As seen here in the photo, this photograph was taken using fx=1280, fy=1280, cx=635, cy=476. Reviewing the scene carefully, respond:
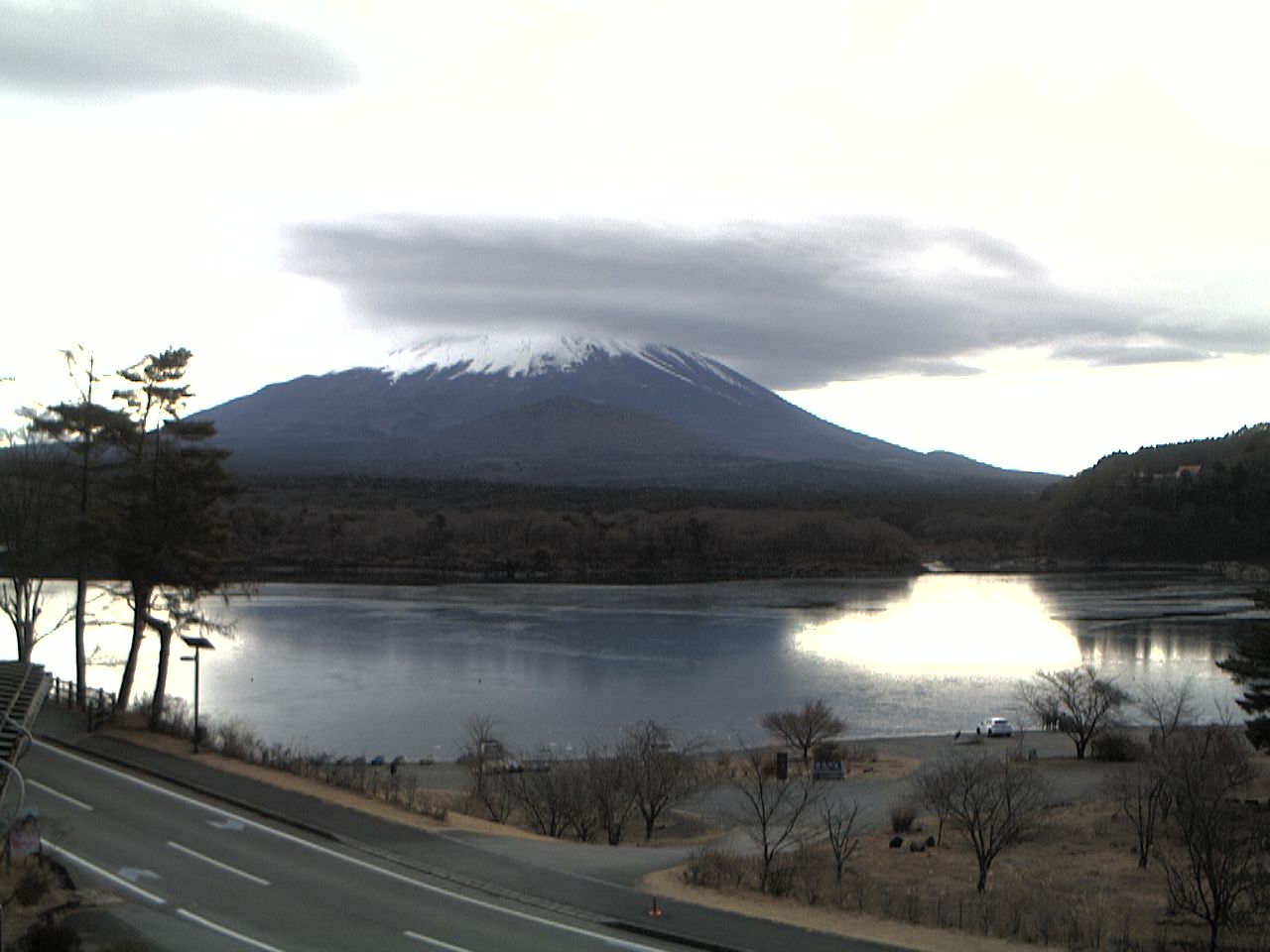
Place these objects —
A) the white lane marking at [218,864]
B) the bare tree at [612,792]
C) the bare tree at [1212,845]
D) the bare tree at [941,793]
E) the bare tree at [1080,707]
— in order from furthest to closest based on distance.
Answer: the bare tree at [1080,707]
the bare tree at [612,792]
the bare tree at [941,793]
the bare tree at [1212,845]
the white lane marking at [218,864]

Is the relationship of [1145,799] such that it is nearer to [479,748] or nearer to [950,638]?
[479,748]

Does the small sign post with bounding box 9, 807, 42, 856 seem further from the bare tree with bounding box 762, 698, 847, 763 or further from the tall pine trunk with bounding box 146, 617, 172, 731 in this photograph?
the bare tree with bounding box 762, 698, 847, 763

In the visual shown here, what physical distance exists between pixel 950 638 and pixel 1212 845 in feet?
130

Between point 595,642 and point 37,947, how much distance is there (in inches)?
1525

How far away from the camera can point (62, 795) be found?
52.4 feet

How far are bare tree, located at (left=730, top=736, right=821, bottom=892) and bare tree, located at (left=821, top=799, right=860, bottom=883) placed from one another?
0.36 meters

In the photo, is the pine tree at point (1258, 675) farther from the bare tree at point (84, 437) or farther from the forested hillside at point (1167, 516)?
the forested hillside at point (1167, 516)

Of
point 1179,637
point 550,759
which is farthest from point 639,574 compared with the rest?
point 550,759

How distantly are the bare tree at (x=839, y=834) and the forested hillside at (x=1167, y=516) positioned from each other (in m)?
83.4

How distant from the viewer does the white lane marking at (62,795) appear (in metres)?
15.5

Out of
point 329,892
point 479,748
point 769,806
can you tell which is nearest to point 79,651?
point 479,748

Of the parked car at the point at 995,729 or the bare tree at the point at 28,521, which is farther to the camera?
the parked car at the point at 995,729

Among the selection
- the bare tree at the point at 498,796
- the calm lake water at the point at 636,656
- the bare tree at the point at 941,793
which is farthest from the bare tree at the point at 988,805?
the calm lake water at the point at 636,656

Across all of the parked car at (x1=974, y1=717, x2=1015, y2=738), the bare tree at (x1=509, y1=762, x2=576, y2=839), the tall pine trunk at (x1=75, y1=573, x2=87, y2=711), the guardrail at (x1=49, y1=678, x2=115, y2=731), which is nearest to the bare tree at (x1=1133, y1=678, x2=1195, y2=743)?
the parked car at (x1=974, y1=717, x2=1015, y2=738)
